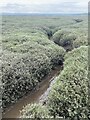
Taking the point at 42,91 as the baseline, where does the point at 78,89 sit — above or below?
above

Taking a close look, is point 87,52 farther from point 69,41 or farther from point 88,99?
point 69,41

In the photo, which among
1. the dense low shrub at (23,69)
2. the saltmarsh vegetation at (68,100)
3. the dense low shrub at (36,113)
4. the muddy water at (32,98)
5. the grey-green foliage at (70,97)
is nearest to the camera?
the dense low shrub at (36,113)

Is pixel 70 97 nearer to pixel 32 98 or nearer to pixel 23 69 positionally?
pixel 32 98

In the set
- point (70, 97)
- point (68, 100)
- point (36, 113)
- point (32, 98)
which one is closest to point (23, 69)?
point (32, 98)

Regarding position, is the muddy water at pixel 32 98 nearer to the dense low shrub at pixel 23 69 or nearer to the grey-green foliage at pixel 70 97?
the dense low shrub at pixel 23 69

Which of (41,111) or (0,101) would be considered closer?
(41,111)

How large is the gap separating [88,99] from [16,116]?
4.57 metres

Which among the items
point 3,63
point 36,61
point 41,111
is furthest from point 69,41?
point 41,111

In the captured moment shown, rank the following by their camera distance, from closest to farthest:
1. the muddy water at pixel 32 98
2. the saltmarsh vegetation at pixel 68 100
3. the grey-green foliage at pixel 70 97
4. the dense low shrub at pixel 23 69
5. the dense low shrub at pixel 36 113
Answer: the dense low shrub at pixel 36 113 < the saltmarsh vegetation at pixel 68 100 < the grey-green foliage at pixel 70 97 < the muddy water at pixel 32 98 < the dense low shrub at pixel 23 69

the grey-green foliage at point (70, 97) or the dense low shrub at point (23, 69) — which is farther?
the dense low shrub at point (23, 69)

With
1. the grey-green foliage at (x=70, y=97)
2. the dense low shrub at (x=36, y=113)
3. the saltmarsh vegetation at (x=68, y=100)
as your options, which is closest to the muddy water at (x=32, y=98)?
the saltmarsh vegetation at (x=68, y=100)

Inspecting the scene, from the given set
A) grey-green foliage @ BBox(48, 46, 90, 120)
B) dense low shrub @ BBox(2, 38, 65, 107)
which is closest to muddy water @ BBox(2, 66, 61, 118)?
dense low shrub @ BBox(2, 38, 65, 107)

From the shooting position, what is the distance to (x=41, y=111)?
1051cm

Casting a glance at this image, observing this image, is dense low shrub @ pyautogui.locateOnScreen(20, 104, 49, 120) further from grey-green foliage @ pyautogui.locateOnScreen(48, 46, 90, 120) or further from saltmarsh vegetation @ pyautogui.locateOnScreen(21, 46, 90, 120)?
grey-green foliage @ pyautogui.locateOnScreen(48, 46, 90, 120)
